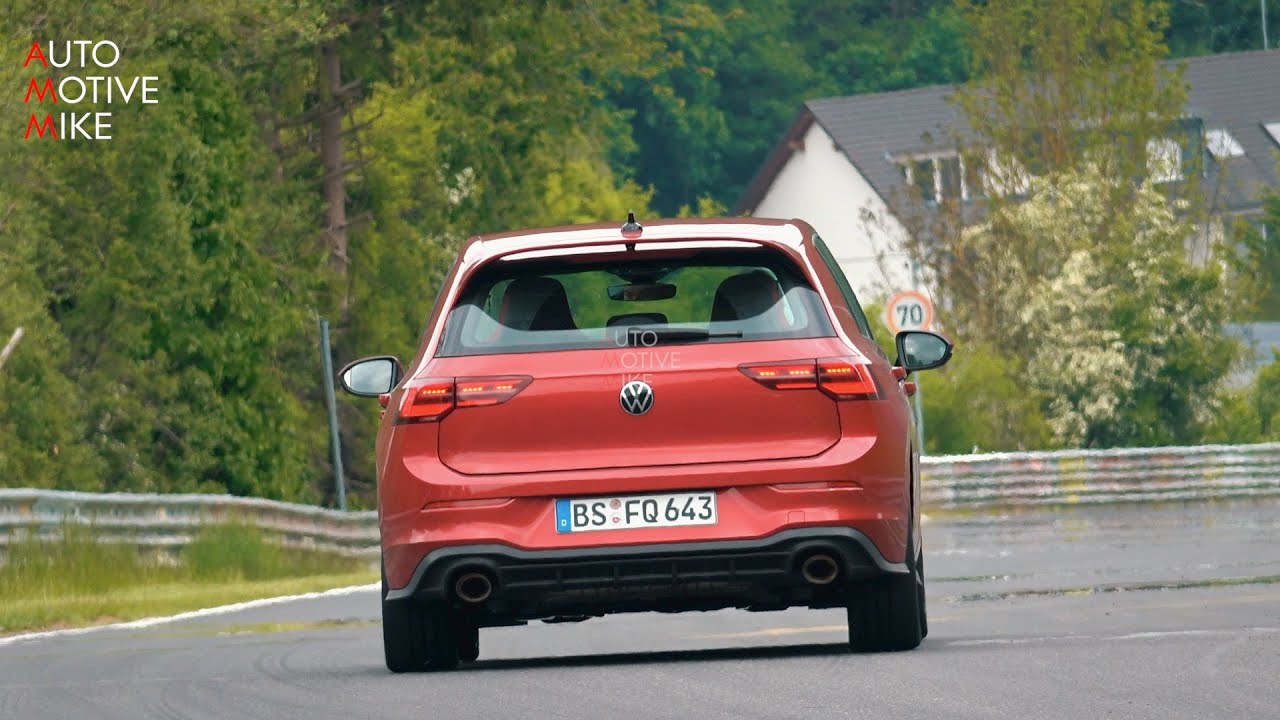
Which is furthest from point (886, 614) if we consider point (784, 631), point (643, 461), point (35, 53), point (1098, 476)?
point (1098, 476)

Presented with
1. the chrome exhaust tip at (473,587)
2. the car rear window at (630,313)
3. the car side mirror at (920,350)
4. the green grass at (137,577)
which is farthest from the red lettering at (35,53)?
the chrome exhaust tip at (473,587)

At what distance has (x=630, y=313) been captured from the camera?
1105cm

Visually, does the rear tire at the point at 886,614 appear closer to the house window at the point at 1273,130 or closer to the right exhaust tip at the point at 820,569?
the right exhaust tip at the point at 820,569

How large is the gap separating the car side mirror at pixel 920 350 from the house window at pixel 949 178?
4112cm

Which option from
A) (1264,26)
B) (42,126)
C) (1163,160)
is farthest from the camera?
(1264,26)

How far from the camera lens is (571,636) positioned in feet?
48.1

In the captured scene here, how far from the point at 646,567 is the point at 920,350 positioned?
6.01 ft

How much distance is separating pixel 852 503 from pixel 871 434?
26 cm

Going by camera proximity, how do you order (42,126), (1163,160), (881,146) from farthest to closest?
(881,146) < (1163,160) < (42,126)

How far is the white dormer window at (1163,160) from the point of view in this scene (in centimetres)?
5381


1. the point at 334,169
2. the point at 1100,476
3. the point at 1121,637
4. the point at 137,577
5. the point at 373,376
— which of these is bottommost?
the point at 1100,476

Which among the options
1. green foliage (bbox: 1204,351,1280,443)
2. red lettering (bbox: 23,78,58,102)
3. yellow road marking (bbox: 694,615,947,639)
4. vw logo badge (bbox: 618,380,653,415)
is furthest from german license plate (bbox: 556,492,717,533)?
green foliage (bbox: 1204,351,1280,443)

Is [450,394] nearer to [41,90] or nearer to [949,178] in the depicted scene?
[41,90]

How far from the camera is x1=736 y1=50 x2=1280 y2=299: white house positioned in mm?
88438
